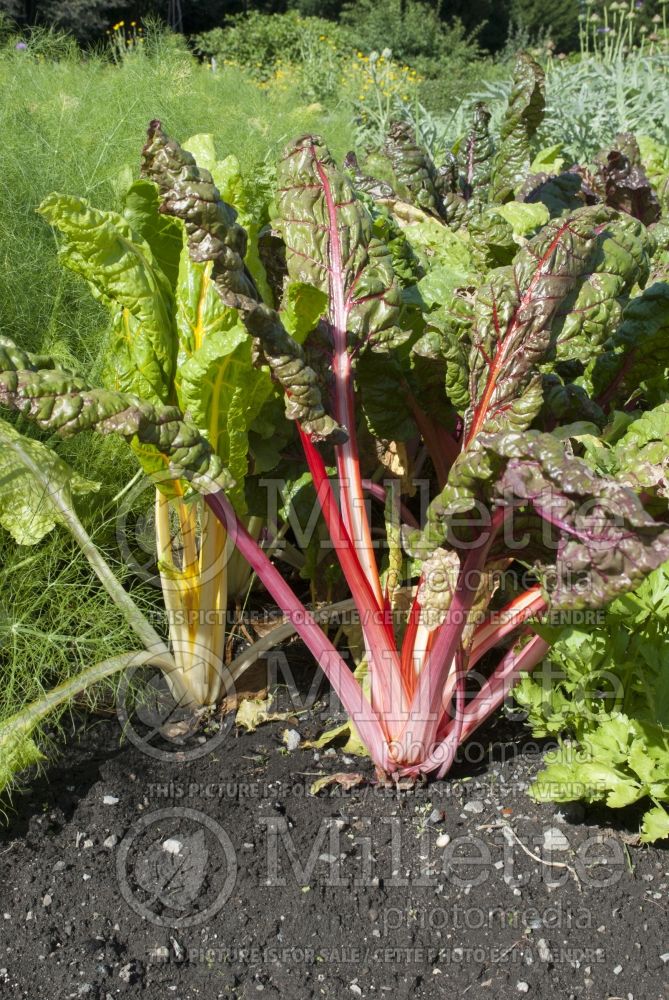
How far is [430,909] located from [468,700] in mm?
530

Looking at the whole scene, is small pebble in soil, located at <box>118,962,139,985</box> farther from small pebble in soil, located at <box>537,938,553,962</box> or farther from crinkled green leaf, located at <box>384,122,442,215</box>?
crinkled green leaf, located at <box>384,122,442,215</box>

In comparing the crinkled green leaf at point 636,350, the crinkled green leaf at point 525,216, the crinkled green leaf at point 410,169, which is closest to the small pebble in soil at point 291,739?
the crinkled green leaf at point 636,350

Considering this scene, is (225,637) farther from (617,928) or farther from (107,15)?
(107,15)

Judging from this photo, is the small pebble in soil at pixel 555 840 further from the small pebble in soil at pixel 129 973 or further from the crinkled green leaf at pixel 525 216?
the crinkled green leaf at pixel 525 216

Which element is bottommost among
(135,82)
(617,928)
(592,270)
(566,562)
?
(617,928)

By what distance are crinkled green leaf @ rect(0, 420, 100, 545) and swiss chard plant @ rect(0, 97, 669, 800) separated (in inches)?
7.1

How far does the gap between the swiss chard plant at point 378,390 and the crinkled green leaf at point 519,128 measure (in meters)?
0.87

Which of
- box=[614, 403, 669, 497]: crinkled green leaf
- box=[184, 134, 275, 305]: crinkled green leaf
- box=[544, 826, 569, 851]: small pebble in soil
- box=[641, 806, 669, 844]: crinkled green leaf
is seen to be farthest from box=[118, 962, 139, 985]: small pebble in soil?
box=[184, 134, 275, 305]: crinkled green leaf

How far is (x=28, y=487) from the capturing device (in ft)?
6.47

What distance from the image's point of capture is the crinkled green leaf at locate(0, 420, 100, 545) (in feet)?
6.36

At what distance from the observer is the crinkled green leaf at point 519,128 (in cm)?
289

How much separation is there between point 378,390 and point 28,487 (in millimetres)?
802

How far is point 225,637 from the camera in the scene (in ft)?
7.91

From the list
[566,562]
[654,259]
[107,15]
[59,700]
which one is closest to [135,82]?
[654,259]
